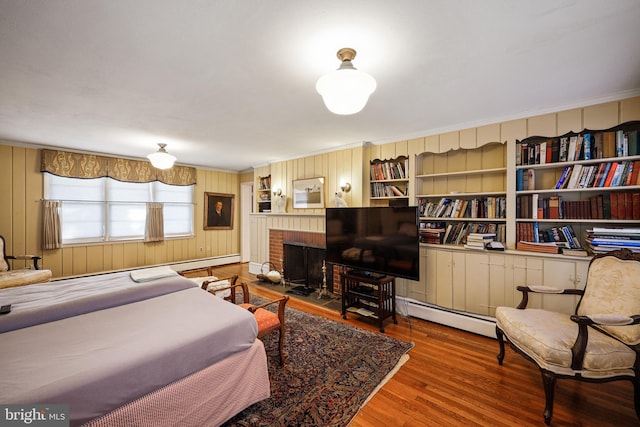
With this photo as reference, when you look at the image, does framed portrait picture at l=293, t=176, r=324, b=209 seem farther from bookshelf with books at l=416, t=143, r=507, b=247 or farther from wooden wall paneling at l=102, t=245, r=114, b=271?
wooden wall paneling at l=102, t=245, r=114, b=271

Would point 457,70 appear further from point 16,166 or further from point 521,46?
point 16,166

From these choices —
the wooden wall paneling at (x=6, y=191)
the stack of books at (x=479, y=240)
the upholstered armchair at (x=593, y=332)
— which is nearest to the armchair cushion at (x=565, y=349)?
the upholstered armchair at (x=593, y=332)

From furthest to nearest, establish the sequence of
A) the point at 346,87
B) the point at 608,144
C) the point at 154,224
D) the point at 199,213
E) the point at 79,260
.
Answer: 1. the point at 199,213
2. the point at 154,224
3. the point at 79,260
4. the point at 608,144
5. the point at 346,87

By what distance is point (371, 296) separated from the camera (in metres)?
3.19

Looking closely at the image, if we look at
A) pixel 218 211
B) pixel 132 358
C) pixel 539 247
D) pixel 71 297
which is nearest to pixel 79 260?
pixel 218 211

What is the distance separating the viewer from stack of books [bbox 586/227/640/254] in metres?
2.23

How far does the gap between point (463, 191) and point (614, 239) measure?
1422 millimetres

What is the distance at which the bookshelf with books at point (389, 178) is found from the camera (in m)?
3.67

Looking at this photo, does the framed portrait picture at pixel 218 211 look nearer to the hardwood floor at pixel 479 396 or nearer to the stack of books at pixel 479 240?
the hardwood floor at pixel 479 396

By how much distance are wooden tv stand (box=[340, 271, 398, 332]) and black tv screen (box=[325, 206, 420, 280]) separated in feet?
0.53

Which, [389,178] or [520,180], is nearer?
[520,180]

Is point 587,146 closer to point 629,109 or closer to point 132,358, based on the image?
point 629,109

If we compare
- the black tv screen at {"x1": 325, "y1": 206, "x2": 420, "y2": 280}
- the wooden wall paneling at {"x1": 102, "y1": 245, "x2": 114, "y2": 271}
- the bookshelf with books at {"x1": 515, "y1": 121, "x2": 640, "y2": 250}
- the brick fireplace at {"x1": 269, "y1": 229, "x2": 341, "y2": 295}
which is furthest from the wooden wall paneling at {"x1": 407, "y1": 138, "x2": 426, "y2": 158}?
the wooden wall paneling at {"x1": 102, "y1": 245, "x2": 114, "y2": 271}

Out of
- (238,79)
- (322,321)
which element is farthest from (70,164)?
(322,321)
